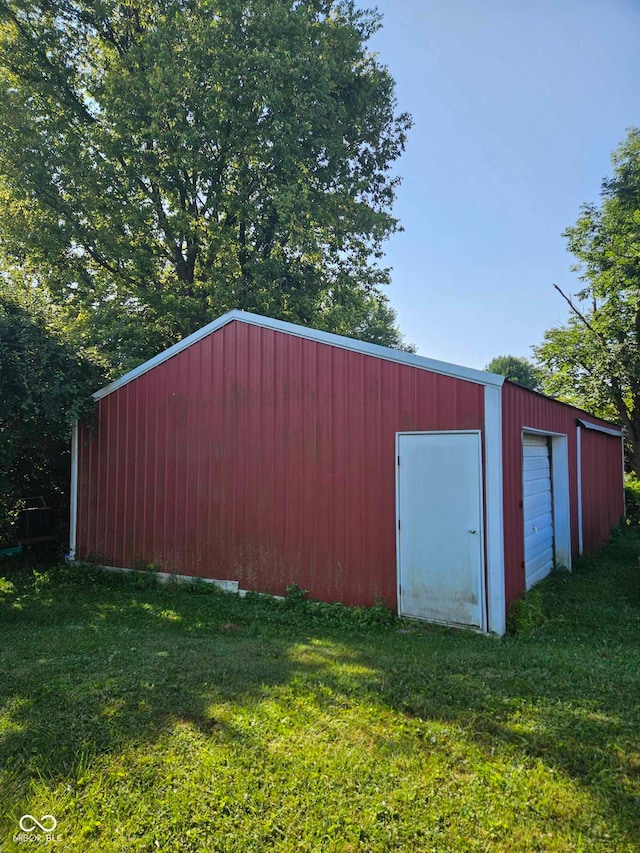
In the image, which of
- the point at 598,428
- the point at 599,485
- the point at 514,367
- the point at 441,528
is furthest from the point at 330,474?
the point at 514,367

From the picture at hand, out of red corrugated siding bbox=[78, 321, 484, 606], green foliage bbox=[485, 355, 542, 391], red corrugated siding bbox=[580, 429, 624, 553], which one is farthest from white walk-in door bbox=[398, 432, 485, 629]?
green foliage bbox=[485, 355, 542, 391]

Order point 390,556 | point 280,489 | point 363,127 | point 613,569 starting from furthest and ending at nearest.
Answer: point 363,127 → point 613,569 → point 280,489 → point 390,556

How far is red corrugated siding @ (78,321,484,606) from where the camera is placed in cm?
550

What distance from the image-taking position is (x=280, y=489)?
621cm

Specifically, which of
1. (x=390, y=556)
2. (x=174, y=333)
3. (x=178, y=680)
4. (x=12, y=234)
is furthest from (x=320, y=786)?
(x=12, y=234)

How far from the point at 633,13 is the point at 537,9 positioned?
2126 mm

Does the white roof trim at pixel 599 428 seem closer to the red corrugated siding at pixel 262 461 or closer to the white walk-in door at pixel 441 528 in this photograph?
the white walk-in door at pixel 441 528

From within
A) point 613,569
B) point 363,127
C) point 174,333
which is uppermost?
point 363,127

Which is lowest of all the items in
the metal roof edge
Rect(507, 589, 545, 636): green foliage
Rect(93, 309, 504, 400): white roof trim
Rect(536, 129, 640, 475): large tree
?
Rect(507, 589, 545, 636): green foliage

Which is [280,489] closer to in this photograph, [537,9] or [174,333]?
[537,9]

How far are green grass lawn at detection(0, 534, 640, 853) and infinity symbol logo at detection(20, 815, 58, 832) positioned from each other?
0.10 ft

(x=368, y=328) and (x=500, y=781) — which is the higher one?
(x=368, y=328)

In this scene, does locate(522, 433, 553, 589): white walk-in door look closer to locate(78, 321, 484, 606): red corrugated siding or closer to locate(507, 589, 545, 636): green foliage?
locate(507, 589, 545, 636): green foliage

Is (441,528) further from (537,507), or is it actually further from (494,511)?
(537,507)
